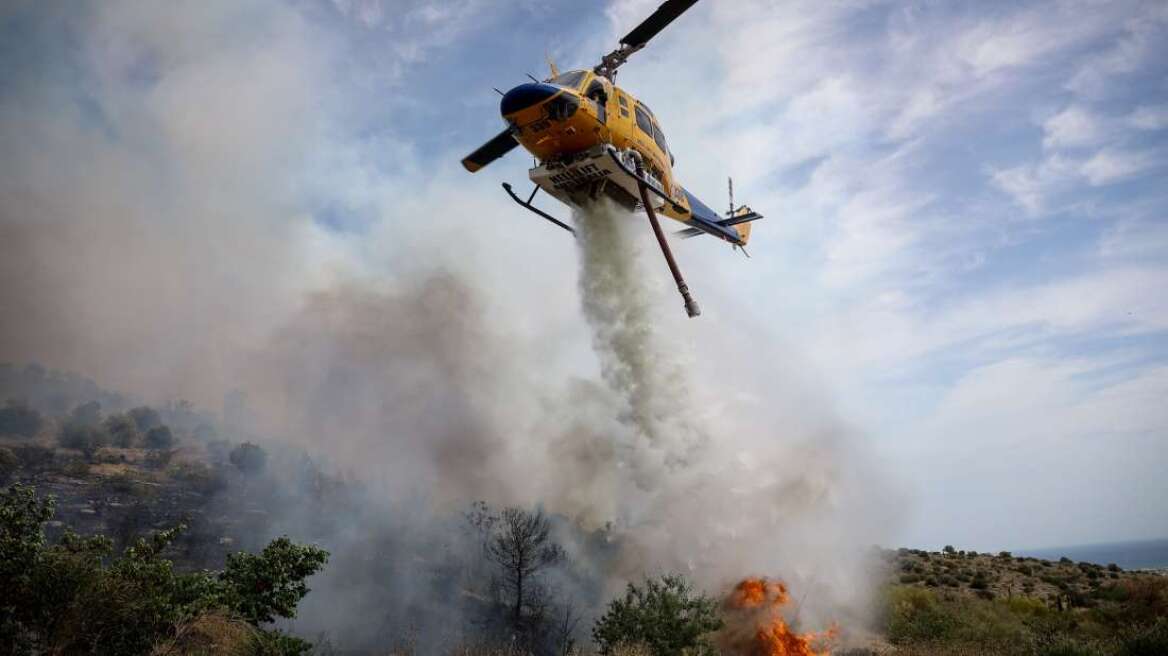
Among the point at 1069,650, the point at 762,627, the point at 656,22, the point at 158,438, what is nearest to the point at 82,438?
the point at 158,438

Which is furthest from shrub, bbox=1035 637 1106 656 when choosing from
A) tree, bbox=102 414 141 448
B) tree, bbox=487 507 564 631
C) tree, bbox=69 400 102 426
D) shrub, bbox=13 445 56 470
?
tree, bbox=69 400 102 426

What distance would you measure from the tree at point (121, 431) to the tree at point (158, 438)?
0.99 m

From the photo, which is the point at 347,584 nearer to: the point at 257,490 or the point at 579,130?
the point at 257,490

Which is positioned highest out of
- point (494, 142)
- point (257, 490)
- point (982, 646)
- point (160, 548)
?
point (494, 142)

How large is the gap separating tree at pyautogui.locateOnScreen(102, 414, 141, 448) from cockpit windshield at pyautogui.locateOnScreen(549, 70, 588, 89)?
56945 mm

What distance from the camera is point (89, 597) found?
968 cm

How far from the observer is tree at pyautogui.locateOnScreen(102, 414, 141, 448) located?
171 feet

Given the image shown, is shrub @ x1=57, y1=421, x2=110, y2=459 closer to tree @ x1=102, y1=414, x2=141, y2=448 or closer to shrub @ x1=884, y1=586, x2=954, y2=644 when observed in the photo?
tree @ x1=102, y1=414, x2=141, y2=448

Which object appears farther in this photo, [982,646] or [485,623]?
[485,623]

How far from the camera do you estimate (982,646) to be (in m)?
20.3

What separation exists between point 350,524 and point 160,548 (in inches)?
1088

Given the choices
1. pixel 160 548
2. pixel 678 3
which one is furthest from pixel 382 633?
pixel 678 3

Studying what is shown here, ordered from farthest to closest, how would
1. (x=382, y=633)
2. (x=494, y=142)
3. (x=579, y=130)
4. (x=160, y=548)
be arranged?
(x=382, y=633)
(x=494, y=142)
(x=579, y=130)
(x=160, y=548)

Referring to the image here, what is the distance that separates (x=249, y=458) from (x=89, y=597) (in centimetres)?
4466
